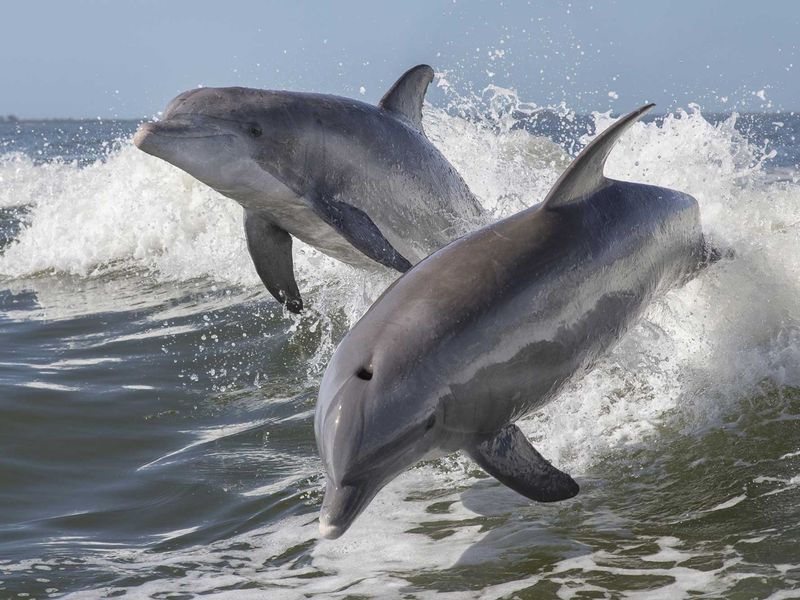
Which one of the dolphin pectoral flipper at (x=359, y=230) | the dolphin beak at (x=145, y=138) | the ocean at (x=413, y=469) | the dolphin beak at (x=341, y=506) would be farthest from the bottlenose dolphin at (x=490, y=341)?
the dolphin beak at (x=145, y=138)

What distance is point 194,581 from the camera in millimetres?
5004

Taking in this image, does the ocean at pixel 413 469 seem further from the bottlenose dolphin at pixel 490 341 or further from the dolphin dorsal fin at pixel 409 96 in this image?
the dolphin dorsal fin at pixel 409 96

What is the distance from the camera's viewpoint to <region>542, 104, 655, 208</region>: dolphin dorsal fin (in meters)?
4.91

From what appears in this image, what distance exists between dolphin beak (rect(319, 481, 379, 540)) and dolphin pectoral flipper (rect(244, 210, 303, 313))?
313 centimetres

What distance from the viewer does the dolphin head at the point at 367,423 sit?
397 cm

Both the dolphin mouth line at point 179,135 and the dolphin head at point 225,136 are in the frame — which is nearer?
the dolphin mouth line at point 179,135

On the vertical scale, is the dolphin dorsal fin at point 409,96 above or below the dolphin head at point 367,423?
above

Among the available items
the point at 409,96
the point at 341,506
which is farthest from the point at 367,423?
the point at 409,96

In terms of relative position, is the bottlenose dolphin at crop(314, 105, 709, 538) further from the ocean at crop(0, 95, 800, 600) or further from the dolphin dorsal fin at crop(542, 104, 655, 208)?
the ocean at crop(0, 95, 800, 600)

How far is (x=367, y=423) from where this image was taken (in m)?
4.01

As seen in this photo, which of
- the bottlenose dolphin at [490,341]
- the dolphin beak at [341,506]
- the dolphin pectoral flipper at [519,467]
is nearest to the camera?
the dolphin beak at [341,506]

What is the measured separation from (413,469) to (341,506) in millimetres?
2360

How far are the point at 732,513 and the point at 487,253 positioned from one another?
5.80 ft

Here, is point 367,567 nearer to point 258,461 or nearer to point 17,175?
point 258,461
